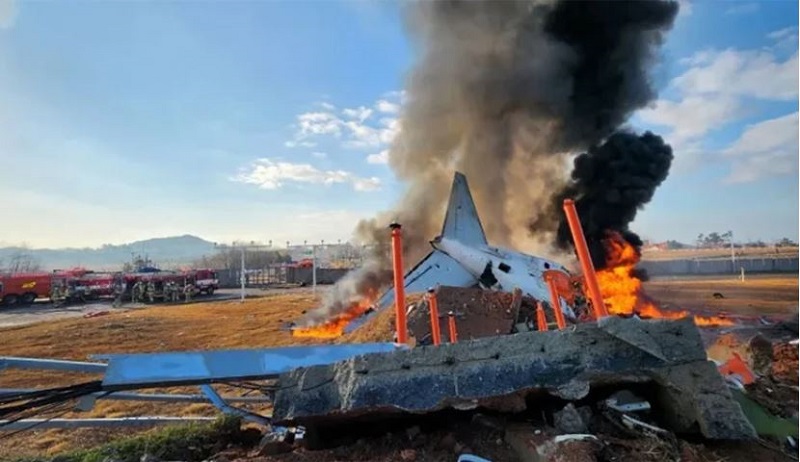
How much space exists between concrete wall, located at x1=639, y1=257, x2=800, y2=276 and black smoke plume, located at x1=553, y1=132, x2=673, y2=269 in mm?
20086

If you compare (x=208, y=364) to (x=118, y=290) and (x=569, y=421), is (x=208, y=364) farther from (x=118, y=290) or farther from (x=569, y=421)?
(x=118, y=290)

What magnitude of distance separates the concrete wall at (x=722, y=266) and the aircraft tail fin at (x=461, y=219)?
25.7m

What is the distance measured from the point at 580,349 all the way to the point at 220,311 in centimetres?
2204

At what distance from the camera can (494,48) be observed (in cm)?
1945

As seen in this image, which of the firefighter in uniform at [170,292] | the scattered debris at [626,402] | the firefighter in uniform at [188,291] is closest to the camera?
the scattered debris at [626,402]

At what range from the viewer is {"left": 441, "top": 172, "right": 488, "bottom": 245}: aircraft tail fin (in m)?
15.5

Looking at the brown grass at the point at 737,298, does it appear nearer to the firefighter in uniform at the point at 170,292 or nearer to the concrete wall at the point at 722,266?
the concrete wall at the point at 722,266

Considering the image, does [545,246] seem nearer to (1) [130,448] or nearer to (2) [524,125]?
(2) [524,125]

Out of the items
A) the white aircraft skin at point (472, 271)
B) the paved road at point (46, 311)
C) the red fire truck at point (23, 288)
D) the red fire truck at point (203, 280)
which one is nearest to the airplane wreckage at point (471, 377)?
the white aircraft skin at point (472, 271)

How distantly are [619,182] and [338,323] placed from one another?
37.8 feet

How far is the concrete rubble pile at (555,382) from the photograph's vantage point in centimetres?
298

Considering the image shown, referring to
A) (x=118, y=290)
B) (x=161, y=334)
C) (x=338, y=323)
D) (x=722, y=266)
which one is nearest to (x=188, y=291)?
(x=118, y=290)

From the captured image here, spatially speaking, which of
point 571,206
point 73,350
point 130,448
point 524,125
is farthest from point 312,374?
point 524,125

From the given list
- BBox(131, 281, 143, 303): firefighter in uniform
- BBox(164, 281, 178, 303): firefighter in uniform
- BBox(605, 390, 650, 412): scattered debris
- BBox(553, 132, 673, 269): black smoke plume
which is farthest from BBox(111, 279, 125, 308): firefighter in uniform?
BBox(605, 390, 650, 412): scattered debris
